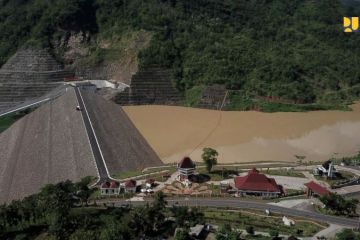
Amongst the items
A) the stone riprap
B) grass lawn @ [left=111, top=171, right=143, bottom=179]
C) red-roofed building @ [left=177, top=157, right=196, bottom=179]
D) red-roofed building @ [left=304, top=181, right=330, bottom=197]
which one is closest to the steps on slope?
the stone riprap

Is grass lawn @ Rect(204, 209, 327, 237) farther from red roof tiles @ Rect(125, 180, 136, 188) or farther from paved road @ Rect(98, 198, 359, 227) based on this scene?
red roof tiles @ Rect(125, 180, 136, 188)

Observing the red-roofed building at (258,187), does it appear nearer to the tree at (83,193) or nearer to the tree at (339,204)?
the tree at (339,204)

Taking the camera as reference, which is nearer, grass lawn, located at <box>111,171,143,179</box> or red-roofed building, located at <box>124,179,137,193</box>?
red-roofed building, located at <box>124,179,137,193</box>

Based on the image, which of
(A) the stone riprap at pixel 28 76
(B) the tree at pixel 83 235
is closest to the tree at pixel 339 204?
(B) the tree at pixel 83 235

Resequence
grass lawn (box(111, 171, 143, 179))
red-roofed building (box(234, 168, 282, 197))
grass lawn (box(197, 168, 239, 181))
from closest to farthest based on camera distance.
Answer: red-roofed building (box(234, 168, 282, 197)) < grass lawn (box(197, 168, 239, 181)) < grass lawn (box(111, 171, 143, 179))

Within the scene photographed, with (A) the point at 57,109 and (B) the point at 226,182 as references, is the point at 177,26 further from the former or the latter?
(B) the point at 226,182

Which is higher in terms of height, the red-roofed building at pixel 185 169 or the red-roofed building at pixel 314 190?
the red-roofed building at pixel 185 169

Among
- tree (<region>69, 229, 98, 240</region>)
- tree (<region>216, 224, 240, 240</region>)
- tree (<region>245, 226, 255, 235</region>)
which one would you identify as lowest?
tree (<region>245, 226, 255, 235</region>)
